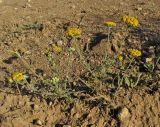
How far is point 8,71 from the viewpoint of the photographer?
448cm

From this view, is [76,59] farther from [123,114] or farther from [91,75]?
[123,114]

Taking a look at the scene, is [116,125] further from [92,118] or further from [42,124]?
[42,124]

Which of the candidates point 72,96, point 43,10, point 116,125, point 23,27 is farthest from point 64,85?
point 43,10

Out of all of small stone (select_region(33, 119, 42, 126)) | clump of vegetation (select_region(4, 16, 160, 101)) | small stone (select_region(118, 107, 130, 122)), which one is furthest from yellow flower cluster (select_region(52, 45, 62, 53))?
small stone (select_region(118, 107, 130, 122))

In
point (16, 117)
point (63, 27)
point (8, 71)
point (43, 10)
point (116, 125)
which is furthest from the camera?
point (43, 10)

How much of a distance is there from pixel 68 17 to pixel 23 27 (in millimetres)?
630

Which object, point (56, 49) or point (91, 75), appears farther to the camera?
point (56, 49)

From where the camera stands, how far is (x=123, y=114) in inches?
142

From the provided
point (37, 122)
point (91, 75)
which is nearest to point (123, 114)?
point (91, 75)

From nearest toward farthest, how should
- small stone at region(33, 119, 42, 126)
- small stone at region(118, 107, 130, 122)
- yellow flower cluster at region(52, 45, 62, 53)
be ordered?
1. small stone at region(118, 107, 130, 122)
2. small stone at region(33, 119, 42, 126)
3. yellow flower cluster at region(52, 45, 62, 53)

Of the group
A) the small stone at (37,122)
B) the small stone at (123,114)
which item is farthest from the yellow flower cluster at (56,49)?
the small stone at (123,114)

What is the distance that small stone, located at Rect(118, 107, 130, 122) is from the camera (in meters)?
3.59

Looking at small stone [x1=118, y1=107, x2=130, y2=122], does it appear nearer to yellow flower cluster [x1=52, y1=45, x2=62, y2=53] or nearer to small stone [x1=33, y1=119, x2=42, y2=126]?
small stone [x1=33, y1=119, x2=42, y2=126]

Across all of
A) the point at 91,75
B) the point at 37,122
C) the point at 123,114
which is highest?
the point at 91,75
